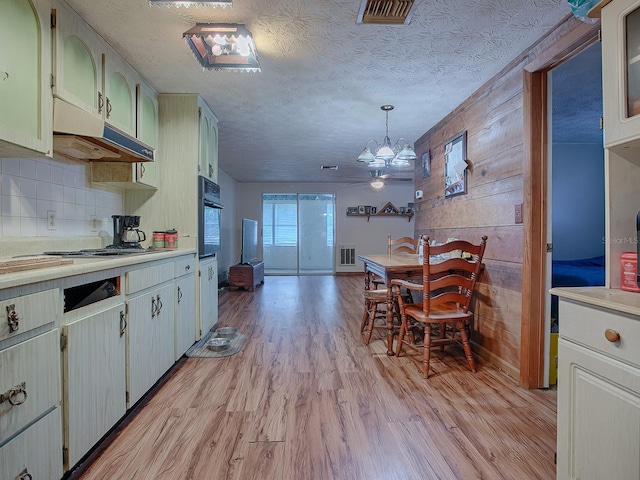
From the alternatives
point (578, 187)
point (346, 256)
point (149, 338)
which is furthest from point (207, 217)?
point (346, 256)

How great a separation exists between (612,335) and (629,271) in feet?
1.13

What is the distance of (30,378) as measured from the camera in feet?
3.52

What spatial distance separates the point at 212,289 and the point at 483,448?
99.3 inches

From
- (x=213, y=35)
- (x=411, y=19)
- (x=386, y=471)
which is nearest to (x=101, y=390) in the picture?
(x=386, y=471)

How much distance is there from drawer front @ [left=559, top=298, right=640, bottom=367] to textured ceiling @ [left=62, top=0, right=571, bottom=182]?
159 centimetres

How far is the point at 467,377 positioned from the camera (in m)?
2.27

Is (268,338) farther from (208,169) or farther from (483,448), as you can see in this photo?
(483,448)

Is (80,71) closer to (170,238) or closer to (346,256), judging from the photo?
(170,238)

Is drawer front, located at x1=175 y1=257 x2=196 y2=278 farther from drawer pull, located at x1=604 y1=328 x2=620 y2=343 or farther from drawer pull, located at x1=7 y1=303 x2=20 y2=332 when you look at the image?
drawer pull, located at x1=604 y1=328 x2=620 y2=343

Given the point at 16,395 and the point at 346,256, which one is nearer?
the point at 16,395

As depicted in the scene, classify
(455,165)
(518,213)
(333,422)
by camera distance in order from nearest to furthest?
1. (333,422)
2. (518,213)
3. (455,165)

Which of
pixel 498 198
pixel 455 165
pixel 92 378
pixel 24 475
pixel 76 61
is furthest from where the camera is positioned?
pixel 455 165

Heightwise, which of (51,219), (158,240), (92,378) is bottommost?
(92,378)

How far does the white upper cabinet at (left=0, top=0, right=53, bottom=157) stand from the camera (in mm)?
1374
